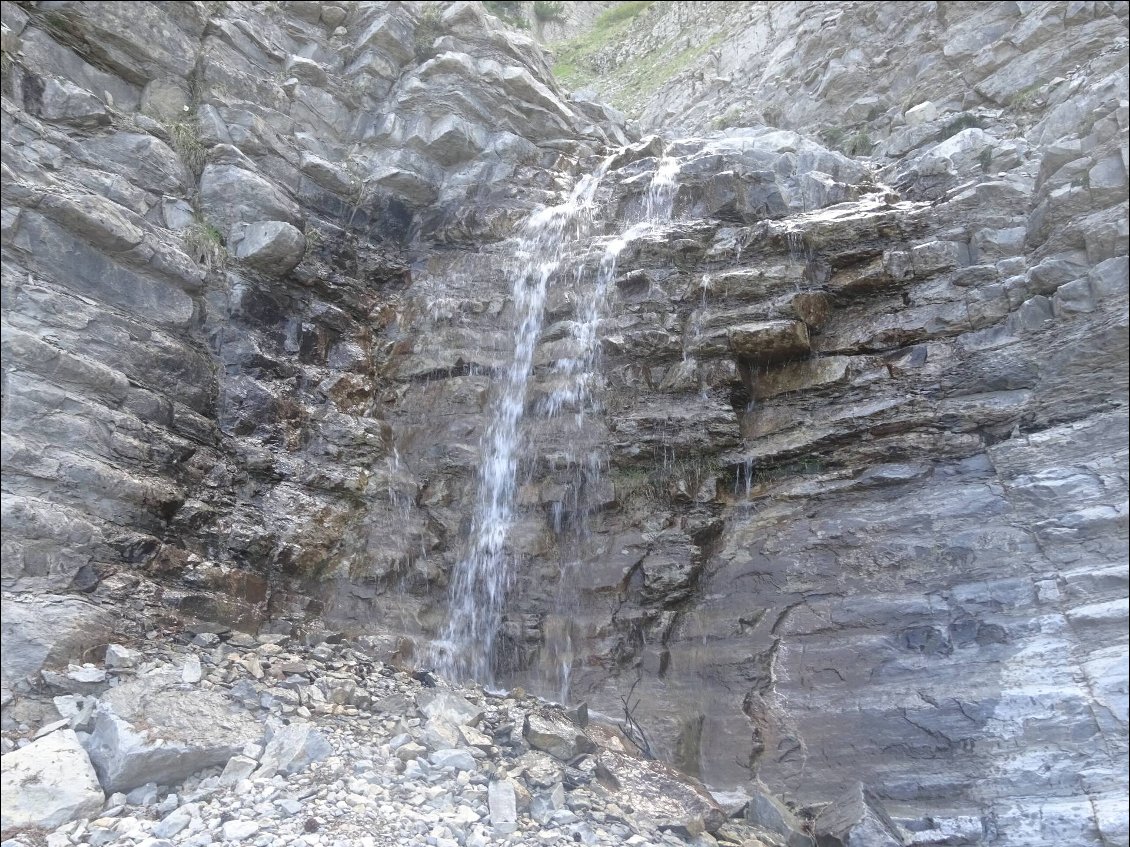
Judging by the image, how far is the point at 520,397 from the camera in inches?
413

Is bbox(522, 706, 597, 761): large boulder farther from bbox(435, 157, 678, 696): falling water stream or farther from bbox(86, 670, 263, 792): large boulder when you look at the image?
bbox(86, 670, 263, 792): large boulder

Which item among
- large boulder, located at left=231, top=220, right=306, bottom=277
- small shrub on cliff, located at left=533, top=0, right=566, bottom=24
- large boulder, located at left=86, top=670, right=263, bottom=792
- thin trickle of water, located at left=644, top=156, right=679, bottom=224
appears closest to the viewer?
large boulder, located at left=86, top=670, right=263, bottom=792

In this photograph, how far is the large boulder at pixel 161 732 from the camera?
5.32 meters

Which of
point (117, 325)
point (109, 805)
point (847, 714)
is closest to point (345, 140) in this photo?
point (117, 325)

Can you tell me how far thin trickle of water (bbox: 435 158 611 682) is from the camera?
885cm

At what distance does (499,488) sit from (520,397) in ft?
4.83

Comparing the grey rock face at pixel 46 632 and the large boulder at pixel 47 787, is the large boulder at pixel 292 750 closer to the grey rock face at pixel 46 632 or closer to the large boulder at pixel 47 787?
the large boulder at pixel 47 787

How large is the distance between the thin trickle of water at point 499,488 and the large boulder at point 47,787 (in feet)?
13.0

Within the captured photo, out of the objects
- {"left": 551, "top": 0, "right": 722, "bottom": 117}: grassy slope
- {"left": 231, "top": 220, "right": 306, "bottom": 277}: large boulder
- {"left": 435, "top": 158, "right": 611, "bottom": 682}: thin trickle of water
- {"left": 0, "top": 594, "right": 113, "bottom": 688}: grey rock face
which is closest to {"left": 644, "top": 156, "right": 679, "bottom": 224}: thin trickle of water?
{"left": 435, "top": 158, "right": 611, "bottom": 682}: thin trickle of water

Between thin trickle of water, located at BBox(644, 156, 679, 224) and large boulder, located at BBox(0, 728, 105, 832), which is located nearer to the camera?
large boulder, located at BBox(0, 728, 105, 832)

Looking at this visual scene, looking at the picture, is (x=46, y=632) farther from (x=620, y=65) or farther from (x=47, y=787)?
(x=620, y=65)

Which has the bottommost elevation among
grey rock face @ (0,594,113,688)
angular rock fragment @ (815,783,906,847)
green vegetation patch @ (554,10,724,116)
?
angular rock fragment @ (815,783,906,847)

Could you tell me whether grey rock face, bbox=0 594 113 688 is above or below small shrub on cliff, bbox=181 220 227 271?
below

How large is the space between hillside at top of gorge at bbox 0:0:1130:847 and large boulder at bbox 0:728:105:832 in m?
0.07
